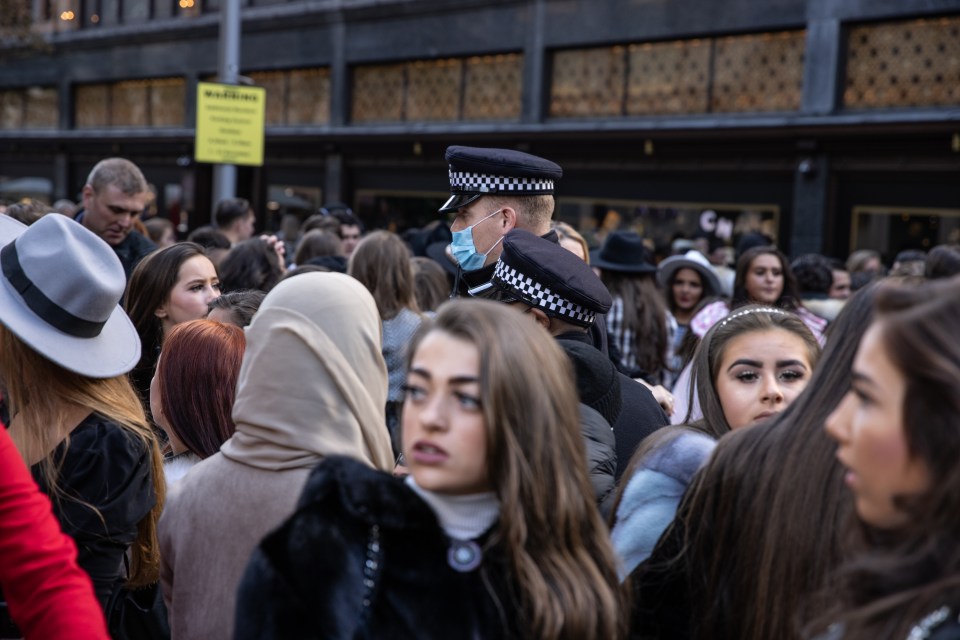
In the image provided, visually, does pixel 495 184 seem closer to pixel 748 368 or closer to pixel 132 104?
pixel 748 368

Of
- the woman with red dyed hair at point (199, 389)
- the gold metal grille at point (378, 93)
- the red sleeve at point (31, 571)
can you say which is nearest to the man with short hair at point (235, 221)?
the woman with red dyed hair at point (199, 389)

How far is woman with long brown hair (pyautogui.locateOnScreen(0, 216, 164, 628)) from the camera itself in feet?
9.33

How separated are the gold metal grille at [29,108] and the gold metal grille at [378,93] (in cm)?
1091

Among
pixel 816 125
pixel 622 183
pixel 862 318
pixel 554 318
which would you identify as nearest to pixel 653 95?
pixel 622 183

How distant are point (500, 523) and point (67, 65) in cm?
2736

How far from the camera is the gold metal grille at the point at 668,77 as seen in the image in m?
15.4

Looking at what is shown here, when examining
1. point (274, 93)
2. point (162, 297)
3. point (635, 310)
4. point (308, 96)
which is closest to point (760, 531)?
point (162, 297)

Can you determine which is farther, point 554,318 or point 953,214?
point 953,214

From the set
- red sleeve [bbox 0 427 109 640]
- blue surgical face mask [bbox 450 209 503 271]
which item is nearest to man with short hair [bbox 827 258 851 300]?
blue surgical face mask [bbox 450 209 503 271]

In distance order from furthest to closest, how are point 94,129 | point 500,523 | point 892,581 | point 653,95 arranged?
point 94,129 → point 653,95 → point 500,523 → point 892,581

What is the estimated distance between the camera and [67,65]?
26531 mm

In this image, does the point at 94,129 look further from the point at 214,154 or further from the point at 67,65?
the point at 214,154

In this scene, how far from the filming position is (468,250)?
4.50 metres

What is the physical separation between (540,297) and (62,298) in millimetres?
1543
